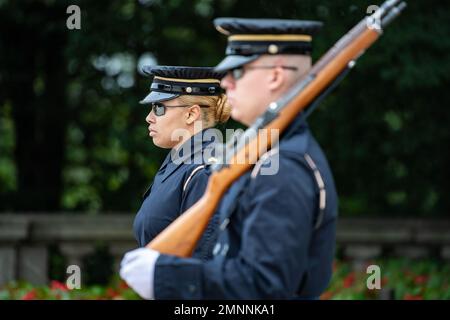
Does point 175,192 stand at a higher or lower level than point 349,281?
higher

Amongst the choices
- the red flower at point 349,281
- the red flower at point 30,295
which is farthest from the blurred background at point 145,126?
the red flower at point 30,295

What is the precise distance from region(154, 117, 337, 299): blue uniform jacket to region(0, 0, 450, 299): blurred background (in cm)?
643

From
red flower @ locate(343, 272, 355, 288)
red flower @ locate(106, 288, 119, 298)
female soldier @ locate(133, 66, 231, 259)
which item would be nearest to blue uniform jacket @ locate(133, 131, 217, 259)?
female soldier @ locate(133, 66, 231, 259)

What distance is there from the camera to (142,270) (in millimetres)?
3033

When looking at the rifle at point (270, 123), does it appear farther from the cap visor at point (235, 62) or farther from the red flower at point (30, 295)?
the red flower at point (30, 295)

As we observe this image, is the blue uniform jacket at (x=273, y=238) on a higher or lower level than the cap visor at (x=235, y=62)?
lower

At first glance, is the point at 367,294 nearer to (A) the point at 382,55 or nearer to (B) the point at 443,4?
(A) the point at 382,55

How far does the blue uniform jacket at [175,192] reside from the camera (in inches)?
182

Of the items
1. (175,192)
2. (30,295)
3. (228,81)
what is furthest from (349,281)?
(228,81)

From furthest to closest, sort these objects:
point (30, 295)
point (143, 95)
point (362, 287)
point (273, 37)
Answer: point (143, 95) < point (362, 287) < point (30, 295) < point (273, 37)

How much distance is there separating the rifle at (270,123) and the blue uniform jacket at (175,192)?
1427 millimetres

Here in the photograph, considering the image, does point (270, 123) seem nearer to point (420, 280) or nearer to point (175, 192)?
point (175, 192)

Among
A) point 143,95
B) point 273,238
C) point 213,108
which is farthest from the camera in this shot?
point 143,95

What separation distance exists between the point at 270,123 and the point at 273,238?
39 cm
